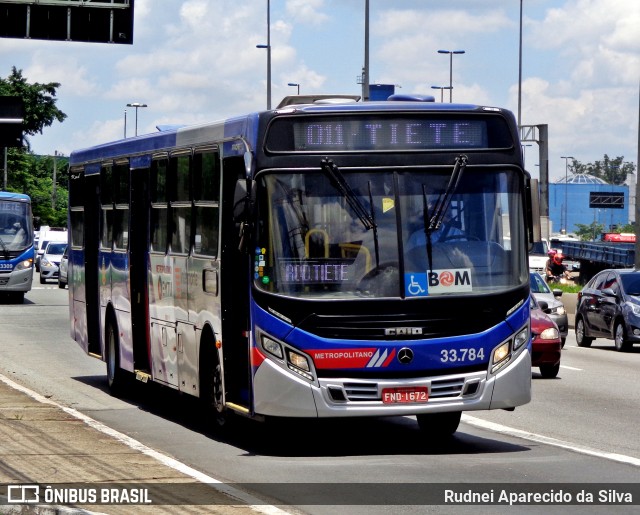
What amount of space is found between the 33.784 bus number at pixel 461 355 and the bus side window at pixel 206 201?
242 centimetres

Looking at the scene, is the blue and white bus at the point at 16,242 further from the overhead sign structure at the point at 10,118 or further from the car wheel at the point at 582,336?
the car wheel at the point at 582,336

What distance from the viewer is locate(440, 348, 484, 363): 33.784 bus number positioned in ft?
39.8

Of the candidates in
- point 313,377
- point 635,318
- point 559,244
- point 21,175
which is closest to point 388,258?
point 313,377

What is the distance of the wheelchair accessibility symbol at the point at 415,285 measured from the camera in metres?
12.1

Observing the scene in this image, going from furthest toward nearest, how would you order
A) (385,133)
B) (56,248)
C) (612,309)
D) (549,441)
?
(56,248)
(612,309)
(549,441)
(385,133)

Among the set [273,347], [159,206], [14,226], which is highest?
[159,206]

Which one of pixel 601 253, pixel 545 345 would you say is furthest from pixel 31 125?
pixel 545 345

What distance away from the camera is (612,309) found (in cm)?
2892

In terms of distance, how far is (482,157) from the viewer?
1252 centimetres

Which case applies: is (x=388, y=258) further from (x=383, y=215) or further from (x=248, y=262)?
(x=248, y=262)

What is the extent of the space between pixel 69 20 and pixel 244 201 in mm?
16266

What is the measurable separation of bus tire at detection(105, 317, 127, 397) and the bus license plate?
6.47 meters

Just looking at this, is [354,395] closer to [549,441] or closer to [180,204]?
[549,441]

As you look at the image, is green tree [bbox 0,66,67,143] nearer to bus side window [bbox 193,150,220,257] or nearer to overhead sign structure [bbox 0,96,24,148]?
overhead sign structure [bbox 0,96,24,148]
